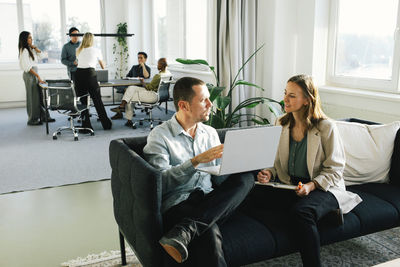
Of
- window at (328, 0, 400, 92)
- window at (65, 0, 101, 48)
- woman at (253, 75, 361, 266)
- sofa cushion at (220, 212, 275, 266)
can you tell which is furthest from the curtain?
window at (65, 0, 101, 48)

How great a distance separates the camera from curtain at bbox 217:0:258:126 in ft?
14.3

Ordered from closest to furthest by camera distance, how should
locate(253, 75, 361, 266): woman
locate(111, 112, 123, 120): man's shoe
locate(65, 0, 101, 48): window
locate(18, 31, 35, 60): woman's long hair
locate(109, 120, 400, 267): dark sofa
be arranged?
1. locate(109, 120, 400, 267): dark sofa
2. locate(253, 75, 361, 266): woman
3. locate(18, 31, 35, 60): woman's long hair
4. locate(111, 112, 123, 120): man's shoe
5. locate(65, 0, 101, 48): window

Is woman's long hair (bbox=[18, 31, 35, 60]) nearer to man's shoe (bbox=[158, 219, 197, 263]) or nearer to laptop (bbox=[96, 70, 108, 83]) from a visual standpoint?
laptop (bbox=[96, 70, 108, 83])

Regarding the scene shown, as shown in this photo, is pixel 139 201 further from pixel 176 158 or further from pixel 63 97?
pixel 63 97

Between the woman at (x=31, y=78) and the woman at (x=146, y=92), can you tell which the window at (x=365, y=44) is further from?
the woman at (x=31, y=78)

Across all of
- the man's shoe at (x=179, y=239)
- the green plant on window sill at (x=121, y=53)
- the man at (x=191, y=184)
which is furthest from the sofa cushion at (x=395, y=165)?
the green plant on window sill at (x=121, y=53)

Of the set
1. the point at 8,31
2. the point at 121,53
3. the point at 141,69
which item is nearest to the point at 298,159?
the point at 141,69

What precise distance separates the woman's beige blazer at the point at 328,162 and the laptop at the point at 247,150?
383 mm

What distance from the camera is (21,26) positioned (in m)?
8.50

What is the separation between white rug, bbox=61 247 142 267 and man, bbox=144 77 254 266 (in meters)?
0.66

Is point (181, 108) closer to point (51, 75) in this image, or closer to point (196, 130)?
point (196, 130)

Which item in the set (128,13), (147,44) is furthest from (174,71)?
(128,13)

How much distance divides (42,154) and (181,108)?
3.31 meters

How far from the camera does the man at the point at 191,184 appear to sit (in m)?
1.79
